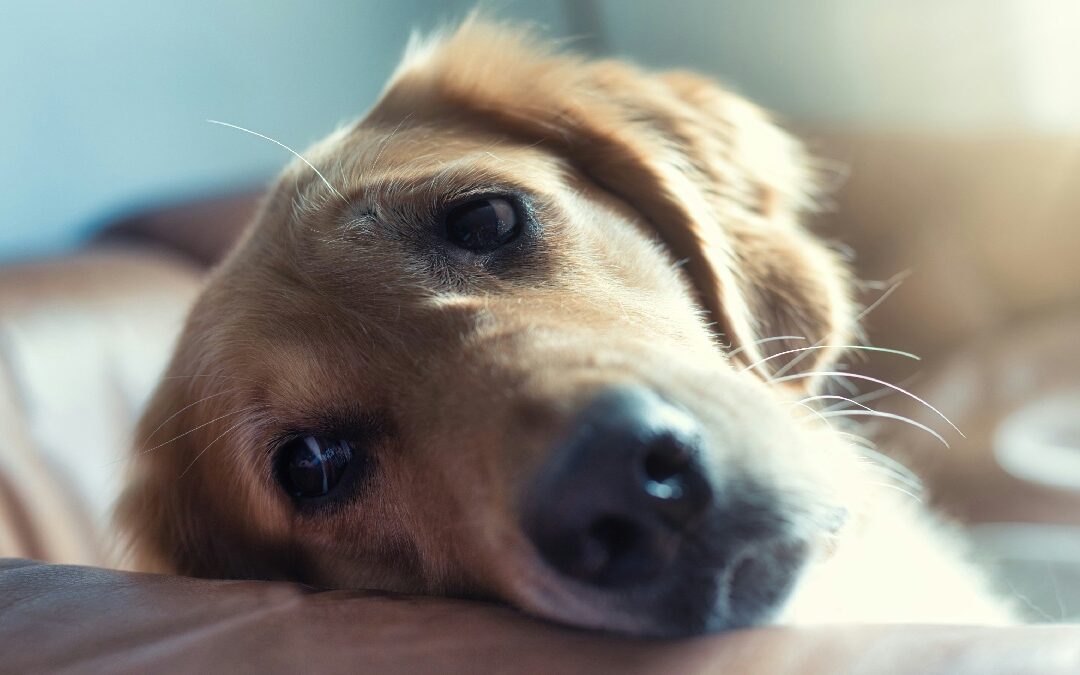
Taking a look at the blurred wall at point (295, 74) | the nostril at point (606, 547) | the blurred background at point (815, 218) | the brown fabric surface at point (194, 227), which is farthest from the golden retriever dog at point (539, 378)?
the blurred wall at point (295, 74)

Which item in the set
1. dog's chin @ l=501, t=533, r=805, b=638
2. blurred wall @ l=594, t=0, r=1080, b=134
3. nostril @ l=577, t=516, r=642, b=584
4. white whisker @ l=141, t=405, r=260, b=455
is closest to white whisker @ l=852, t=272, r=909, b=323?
blurred wall @ l=594, t=0, r=1080, b=134

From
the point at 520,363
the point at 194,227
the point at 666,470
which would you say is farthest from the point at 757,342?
the point at 194,227

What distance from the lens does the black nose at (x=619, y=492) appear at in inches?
34.2

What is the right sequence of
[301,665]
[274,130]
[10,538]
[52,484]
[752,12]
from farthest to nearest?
1. [752,12]
2. [274,130]
3. [52,484]
4. [10,538]
5. [301,665]

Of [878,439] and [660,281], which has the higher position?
[878,439]

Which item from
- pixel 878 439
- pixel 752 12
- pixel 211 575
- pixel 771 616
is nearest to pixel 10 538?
pixel 211 575

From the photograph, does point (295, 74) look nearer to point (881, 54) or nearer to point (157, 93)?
point (157, 93)

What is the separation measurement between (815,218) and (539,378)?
2180 mm

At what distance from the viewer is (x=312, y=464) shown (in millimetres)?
1419

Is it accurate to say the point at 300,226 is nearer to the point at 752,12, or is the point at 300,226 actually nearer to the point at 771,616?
the point at 771,616

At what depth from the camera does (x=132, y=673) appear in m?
0.90

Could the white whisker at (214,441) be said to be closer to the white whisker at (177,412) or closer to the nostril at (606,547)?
the white whisker at (177,412)

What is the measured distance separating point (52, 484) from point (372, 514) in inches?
47.2

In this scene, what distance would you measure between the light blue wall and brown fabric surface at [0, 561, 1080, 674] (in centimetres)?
218
